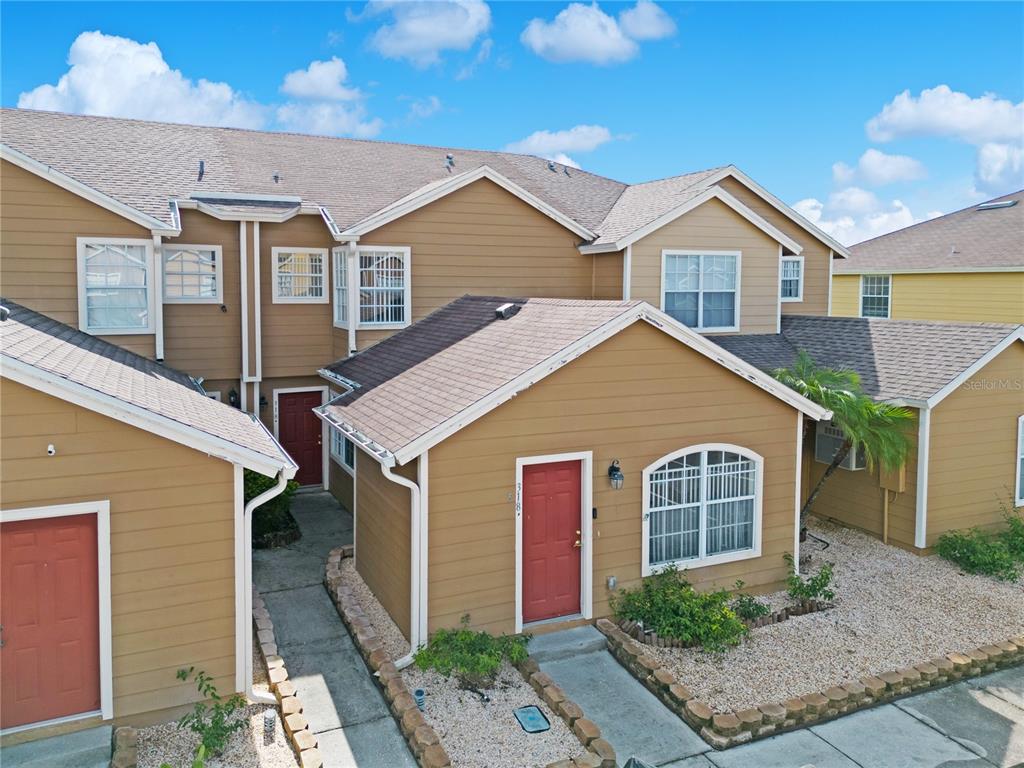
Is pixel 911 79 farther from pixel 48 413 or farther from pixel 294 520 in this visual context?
pixel 48 413

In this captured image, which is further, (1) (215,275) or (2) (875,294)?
(2) (875,294)

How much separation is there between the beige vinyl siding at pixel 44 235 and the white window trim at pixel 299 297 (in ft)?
8.93

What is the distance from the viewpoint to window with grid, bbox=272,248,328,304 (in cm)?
1586

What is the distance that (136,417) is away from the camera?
7.45 m

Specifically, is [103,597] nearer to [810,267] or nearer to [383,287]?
[383,287]

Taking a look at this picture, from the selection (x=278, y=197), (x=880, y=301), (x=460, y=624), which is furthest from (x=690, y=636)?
(x=880, y=301)

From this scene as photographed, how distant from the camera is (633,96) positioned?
19.5 meters

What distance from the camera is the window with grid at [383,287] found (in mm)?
15398

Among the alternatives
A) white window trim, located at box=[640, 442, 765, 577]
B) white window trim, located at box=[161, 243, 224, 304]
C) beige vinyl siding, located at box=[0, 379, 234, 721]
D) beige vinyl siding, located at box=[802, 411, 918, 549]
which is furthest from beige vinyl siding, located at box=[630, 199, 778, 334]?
beige vinyl siding, located at box=[0, 379, 234, 721]

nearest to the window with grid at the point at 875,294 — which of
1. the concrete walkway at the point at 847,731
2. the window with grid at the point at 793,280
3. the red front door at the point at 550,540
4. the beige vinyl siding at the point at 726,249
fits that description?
the window with grid at the point at 793,280

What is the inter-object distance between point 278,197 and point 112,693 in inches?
418

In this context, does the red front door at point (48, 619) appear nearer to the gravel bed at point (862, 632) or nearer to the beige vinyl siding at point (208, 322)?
the gravel bed at point (862, 632)

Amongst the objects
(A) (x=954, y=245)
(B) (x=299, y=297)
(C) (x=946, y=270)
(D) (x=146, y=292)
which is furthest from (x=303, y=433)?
(A) (x=954, y=245)

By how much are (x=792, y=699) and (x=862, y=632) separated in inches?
91.5
